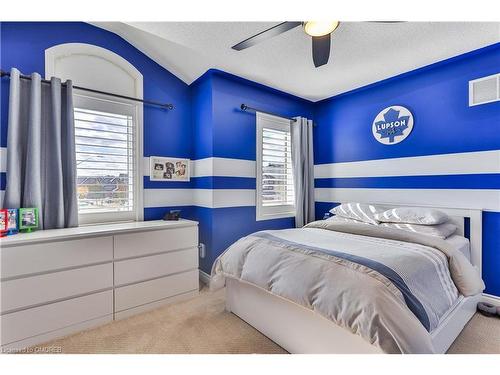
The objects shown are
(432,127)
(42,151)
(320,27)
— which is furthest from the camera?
(432,127)

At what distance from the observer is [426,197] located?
2.67 m

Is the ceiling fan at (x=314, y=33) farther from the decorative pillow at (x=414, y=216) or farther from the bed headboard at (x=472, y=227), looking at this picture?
the bed headboard at (x=472, y=227)

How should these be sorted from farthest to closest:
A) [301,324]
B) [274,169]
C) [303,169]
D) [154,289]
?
[303,169], [274,169], [154,289], [301,324]

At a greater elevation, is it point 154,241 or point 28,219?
point 28,219

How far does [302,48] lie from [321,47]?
0.52 metres

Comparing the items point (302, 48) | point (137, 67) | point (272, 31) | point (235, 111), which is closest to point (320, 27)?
point (272, 31)

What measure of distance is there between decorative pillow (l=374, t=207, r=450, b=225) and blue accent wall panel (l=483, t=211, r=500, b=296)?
0.32 metres

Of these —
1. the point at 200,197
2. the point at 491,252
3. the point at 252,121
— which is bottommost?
the point at 491,252

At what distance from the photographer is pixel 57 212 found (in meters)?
2.13

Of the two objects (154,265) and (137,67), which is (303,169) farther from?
(137,67)

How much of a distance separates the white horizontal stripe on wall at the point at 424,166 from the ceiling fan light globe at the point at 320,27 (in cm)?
186

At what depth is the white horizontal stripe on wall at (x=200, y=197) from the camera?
2.83 meters
